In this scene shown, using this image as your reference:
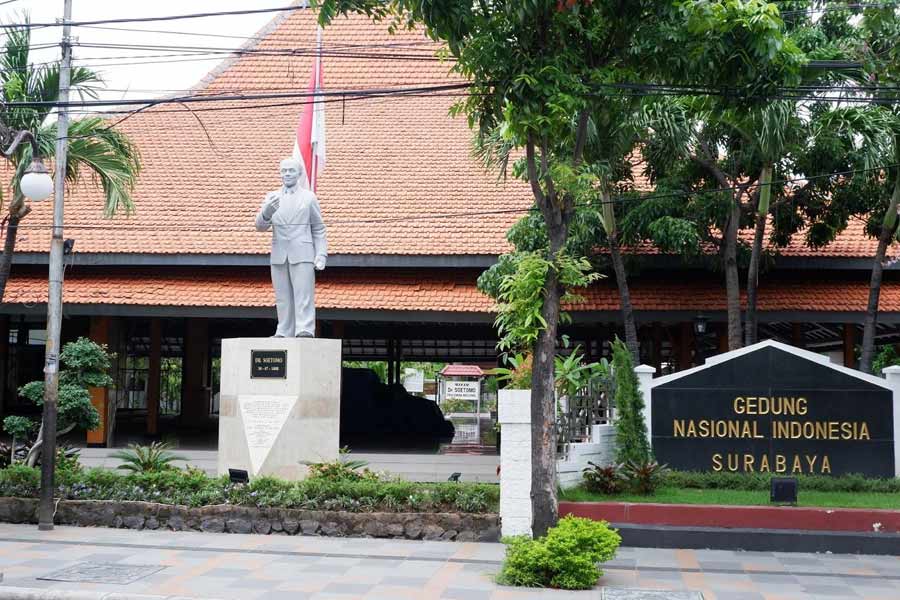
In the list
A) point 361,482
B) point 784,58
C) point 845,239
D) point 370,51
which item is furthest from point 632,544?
point 370,51

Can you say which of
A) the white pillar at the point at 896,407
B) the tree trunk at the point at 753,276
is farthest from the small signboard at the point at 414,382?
the white pillar at the point at 896,407

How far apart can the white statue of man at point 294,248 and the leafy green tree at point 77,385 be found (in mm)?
2973

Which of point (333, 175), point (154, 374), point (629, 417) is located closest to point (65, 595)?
point (629, 417)

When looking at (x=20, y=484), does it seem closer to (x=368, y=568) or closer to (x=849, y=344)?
(x=368, y=568)

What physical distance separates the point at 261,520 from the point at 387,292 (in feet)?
22.9

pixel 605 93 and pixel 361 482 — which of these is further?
pixel 361 482

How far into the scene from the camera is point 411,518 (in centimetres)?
1219

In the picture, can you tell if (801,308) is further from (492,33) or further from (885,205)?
(492,33)

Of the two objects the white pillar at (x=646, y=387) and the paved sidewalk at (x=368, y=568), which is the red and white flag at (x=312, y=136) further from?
the paved sidewalk at (x=368, y=568)

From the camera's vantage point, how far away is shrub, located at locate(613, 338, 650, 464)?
1338 centimetres

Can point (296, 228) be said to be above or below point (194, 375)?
above

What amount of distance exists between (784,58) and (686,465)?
232 inches

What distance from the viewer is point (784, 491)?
11820 mm

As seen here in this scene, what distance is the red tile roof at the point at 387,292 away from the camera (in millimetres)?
18016
